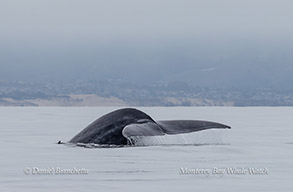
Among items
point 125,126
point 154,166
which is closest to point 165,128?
point 125,126

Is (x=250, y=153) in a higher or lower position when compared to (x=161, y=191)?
lower

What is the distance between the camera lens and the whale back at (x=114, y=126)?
50.1ft

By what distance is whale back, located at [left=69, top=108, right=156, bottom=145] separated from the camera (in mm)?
15273

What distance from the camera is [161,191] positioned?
8.76 metres

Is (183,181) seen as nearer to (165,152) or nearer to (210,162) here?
(210,162)

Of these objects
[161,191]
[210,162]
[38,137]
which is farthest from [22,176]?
[38,137]

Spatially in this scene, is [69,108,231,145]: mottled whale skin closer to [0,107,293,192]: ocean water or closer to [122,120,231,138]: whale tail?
[122,120,231,138]: whale tail

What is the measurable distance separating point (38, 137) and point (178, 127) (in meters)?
5.19

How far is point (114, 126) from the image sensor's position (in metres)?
15.3
